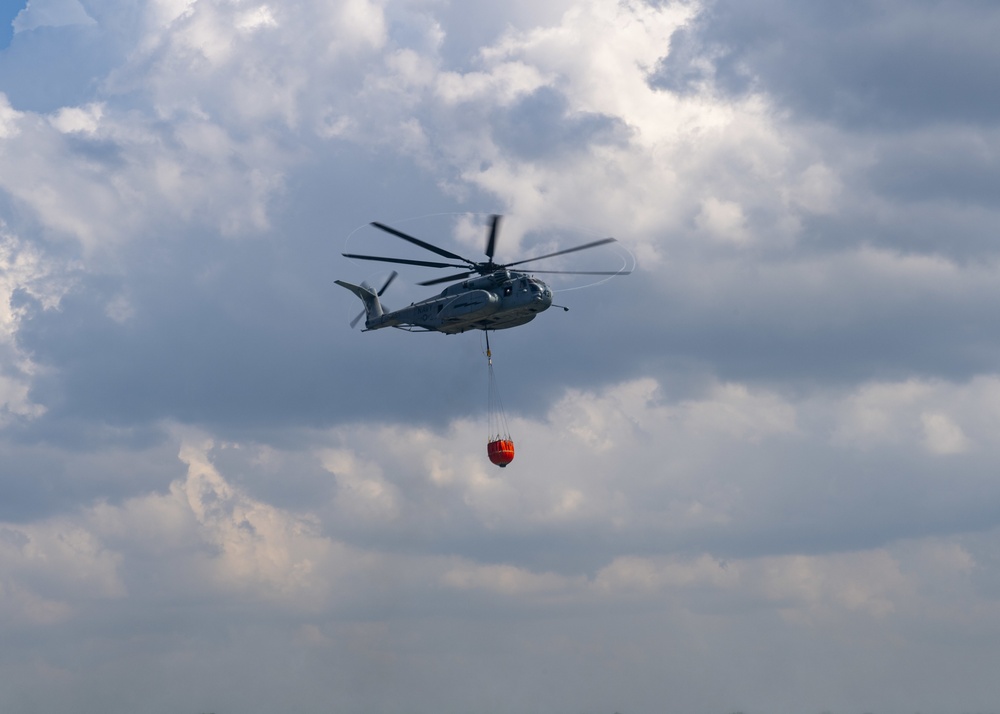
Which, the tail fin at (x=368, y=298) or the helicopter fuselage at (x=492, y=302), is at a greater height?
the tail fin at (x=368, y=298)

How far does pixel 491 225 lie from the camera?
90.1 meters

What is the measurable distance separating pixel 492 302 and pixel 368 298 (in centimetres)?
2502

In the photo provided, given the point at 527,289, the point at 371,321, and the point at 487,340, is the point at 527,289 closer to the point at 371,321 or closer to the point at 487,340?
the point at 487,340

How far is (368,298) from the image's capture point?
112500mm

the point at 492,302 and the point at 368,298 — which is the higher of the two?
the point at 368,298

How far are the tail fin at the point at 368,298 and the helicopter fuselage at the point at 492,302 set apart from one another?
15337 millimetres

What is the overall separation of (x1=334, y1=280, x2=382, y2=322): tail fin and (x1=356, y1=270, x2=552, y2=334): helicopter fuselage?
15.3 meters

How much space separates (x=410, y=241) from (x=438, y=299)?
11.1 meters

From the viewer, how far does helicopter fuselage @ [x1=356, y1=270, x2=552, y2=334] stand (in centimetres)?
9069

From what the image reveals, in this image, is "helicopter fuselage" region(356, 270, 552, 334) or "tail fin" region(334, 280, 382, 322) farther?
"tail fin" region(334, 280, 382, 322)

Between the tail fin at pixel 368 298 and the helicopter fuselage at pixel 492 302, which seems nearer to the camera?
the helicopter fuselage at pixel 492 302

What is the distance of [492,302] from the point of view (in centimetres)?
9075

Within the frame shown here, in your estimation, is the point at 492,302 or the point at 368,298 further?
the point at 368,298

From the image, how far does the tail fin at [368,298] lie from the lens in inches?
4373
